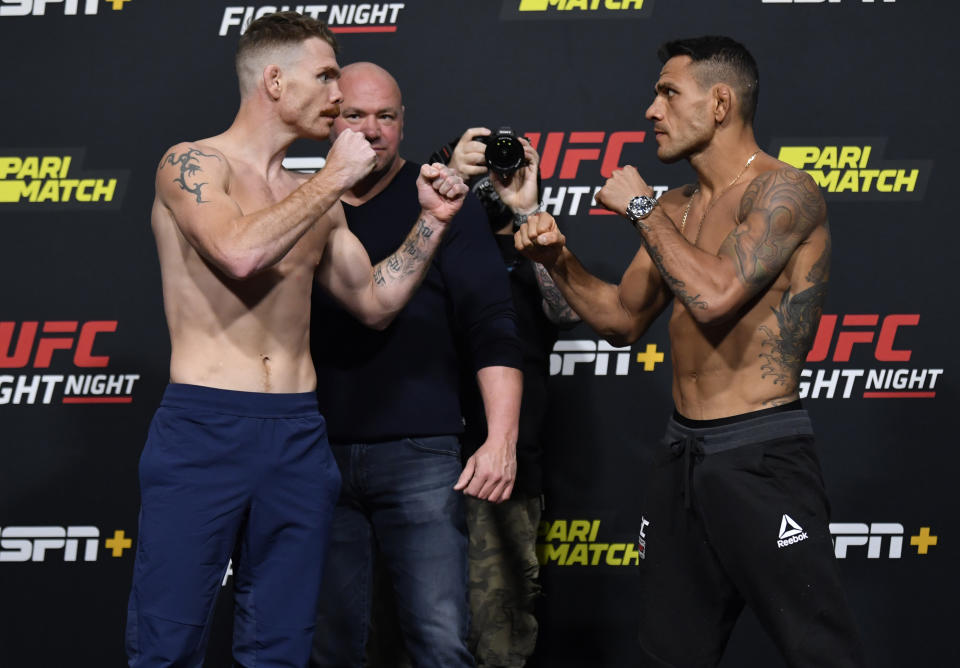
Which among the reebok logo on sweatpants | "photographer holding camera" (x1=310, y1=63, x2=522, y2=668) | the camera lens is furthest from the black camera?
the reebok logo on sweatpants

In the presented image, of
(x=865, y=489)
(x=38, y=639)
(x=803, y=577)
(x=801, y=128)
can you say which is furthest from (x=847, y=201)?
(x=38, y=639)

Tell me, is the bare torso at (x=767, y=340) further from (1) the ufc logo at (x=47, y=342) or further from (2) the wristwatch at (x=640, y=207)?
(1) the ufc logo at (x=47, y=342)

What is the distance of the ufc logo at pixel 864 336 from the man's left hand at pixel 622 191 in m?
1.31

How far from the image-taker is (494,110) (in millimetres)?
3318

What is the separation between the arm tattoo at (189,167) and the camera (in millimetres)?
1963

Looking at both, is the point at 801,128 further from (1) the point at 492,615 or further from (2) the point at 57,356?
(2) the point at 57,356

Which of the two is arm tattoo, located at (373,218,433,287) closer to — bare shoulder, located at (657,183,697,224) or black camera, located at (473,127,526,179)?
black camera, located at (473,127,526,179)

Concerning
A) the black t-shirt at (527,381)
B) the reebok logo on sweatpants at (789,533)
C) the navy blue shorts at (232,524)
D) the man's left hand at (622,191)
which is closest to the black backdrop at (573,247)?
the black t-shirt at (527,381)

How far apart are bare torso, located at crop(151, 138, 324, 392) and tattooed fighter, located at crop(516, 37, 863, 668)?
57 cm

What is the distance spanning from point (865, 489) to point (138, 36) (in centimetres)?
270

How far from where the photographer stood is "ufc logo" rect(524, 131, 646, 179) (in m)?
3.31

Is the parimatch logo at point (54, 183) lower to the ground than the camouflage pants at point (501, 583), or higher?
higher

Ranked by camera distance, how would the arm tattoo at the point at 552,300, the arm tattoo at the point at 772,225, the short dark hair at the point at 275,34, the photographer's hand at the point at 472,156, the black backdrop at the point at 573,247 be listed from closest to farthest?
the arm tattoo at the point at 772,225
the short dark hair at the point at 275,34
the photographer's hand at the point at 472,156
the arm tattoo at the point at 552,300
the black backdrop at the point at 573,247

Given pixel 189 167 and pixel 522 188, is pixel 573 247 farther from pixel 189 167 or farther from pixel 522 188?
pixel 189 167
